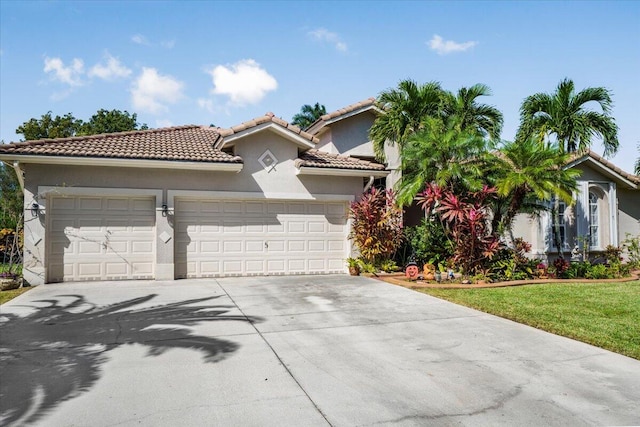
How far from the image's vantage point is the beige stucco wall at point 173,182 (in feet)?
37.7

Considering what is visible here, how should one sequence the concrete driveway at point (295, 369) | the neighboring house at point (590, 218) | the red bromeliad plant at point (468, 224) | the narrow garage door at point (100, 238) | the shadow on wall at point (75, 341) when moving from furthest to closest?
the neighboring house at point (590, 218)
the red bromeliad plant at point (468, 224)
the narrow garage door at point (100, 238)
the shadow on wall at point (75, 341)
the concrete driveway at point (295, 369)

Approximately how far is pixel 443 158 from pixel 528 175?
233 cm

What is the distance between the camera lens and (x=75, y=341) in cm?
627

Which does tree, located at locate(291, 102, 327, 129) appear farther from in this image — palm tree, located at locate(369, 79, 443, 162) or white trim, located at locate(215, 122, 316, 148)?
white trim, located at locate(215, 122, 316, 148)

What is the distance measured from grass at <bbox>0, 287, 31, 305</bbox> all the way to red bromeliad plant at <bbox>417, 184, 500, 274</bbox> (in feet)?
35.0

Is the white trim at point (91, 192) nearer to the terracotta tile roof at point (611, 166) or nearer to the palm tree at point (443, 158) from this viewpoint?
the palm tree at point (443, 158)

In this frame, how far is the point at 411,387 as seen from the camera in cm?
464

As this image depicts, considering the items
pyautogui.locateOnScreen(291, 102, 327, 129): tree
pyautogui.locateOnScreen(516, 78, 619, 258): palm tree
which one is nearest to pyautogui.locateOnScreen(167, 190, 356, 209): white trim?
pyautogui.locateOnScreen(516, 78, 619, 258): palm tree

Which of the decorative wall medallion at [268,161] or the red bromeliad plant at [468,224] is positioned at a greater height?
the decorative wall medallion at [268,161]

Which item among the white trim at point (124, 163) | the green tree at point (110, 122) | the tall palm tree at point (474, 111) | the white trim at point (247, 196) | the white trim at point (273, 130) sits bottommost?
the white trim at point (247, 196)

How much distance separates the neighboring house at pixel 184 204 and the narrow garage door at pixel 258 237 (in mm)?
30

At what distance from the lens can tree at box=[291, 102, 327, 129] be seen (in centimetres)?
2939

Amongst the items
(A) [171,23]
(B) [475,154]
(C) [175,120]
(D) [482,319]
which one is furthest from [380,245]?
(C) [175,120]

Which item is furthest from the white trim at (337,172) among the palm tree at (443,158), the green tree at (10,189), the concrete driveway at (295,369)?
the green tree at (10,189)
